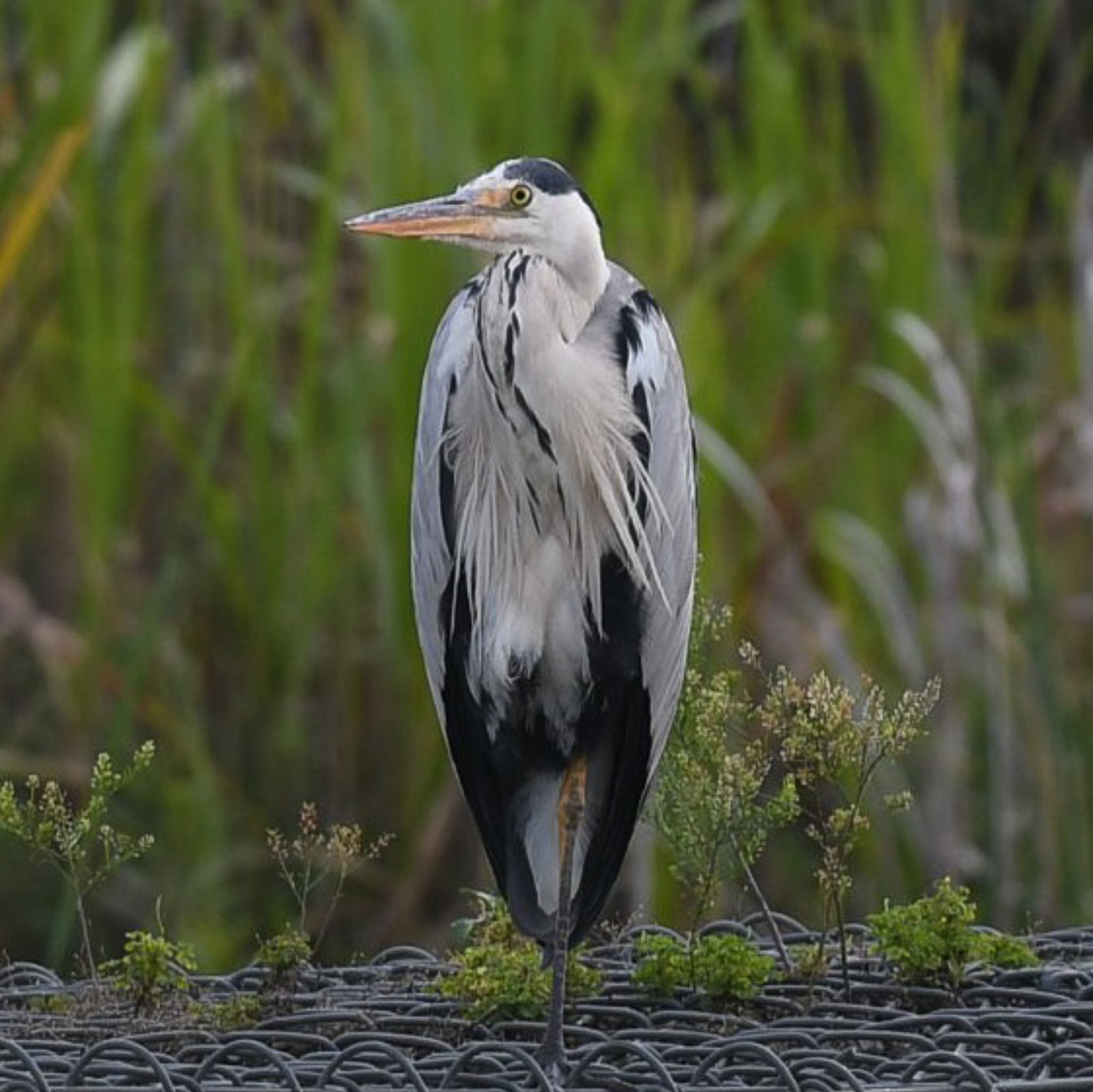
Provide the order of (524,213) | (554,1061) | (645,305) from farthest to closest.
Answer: (645,305) → (524,213) → (554,1061)

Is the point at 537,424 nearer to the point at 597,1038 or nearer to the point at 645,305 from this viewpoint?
the point at 645,305

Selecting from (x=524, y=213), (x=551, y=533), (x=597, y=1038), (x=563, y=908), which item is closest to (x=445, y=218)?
(x=524, y=213)

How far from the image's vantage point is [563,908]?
2266 millimetres

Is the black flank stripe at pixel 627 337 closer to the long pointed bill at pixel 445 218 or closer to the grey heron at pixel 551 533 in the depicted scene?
the grey heron at pixel 551 533

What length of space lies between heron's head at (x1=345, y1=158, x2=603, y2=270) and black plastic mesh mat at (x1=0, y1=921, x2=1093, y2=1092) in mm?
669

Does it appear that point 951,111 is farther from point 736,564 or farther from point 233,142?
point 233,142

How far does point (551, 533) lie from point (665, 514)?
118 millimetres

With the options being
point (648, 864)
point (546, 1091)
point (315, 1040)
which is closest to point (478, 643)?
point (315, 1040)

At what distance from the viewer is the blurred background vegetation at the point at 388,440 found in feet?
11.6

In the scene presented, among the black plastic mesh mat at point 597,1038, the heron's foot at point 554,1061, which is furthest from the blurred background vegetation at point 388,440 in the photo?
the heron's foot at point 554,1061

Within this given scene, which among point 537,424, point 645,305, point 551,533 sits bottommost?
point 551,533

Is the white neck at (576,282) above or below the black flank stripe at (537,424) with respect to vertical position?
above

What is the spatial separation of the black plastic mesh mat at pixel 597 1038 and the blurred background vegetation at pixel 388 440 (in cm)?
116

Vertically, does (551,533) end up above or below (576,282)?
below
